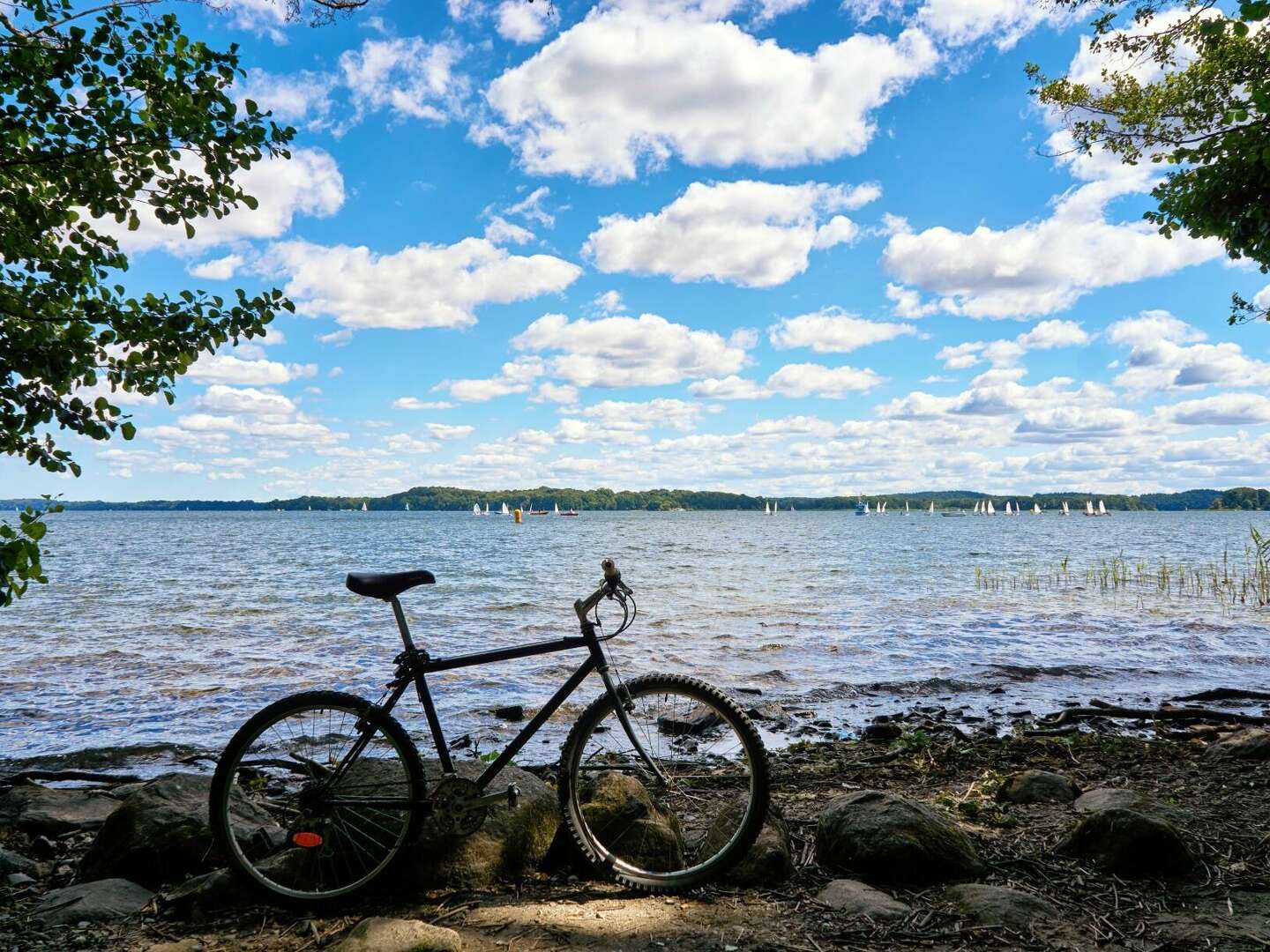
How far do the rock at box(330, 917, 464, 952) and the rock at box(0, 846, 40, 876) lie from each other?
298 cm

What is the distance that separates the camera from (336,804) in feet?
15.6

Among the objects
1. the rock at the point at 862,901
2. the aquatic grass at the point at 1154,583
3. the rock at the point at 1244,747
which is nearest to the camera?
the rock at the point at 862,901

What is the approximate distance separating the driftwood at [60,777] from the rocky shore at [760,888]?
1.32 meters

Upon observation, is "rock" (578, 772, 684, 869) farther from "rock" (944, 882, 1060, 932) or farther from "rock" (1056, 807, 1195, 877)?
"rock" (1056, 807, 1195, 877)

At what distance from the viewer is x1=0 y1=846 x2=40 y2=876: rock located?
5324 mm

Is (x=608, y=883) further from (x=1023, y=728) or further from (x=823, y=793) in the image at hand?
(x=1023, y=728)

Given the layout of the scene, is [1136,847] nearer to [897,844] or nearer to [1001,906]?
[1001,906]

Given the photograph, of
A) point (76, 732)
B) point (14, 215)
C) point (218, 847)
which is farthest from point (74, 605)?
point (218, 847)

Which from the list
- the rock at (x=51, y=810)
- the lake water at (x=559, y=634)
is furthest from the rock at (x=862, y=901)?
the lake water at (x=559, y=634)

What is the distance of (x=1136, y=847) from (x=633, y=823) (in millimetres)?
3134

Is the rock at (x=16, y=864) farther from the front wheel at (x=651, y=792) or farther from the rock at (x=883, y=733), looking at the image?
the rock at (x=883, y=733)

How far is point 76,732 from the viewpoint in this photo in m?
11.0

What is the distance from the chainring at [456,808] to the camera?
4.79 meters

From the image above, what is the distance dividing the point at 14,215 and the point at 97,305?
1.10 meters
